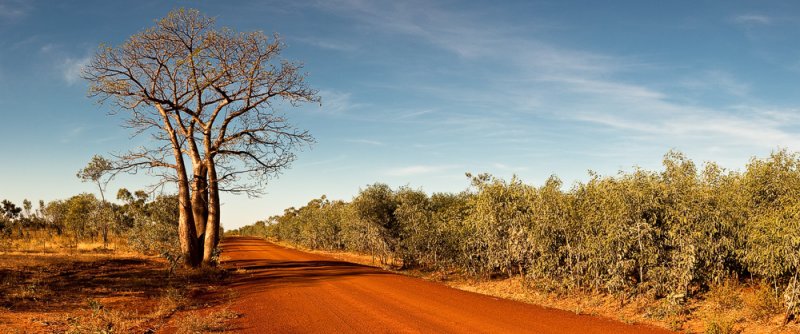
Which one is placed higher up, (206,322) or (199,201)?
(199,201)

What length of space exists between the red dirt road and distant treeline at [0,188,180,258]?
963cm

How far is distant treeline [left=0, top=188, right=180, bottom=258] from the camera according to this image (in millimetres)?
34281

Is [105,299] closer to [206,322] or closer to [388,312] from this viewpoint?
[206,322]

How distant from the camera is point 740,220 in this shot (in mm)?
13547

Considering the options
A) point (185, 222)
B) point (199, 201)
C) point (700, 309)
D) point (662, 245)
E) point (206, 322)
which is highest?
point (199, 201)

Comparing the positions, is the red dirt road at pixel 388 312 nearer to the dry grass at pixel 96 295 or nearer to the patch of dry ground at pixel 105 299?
the patch of dry ground at pixel 105 299

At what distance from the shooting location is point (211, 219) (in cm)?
2220

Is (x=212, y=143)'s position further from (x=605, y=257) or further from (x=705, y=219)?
(x=705, y=219)

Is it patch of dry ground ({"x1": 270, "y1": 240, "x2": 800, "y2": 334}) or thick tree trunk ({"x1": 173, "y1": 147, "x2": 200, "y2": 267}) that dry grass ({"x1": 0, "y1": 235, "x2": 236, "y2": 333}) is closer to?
thick tree trunk ({"x1": 173, "y1": 147, "x2": 200, "y2": 267})

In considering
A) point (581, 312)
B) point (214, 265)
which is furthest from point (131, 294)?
point (581, 312)

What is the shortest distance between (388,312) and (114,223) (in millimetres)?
42793

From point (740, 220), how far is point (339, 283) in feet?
47.0

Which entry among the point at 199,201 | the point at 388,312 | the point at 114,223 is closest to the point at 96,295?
the point at 199,201

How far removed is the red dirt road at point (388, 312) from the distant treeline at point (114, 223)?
9.63 meters
